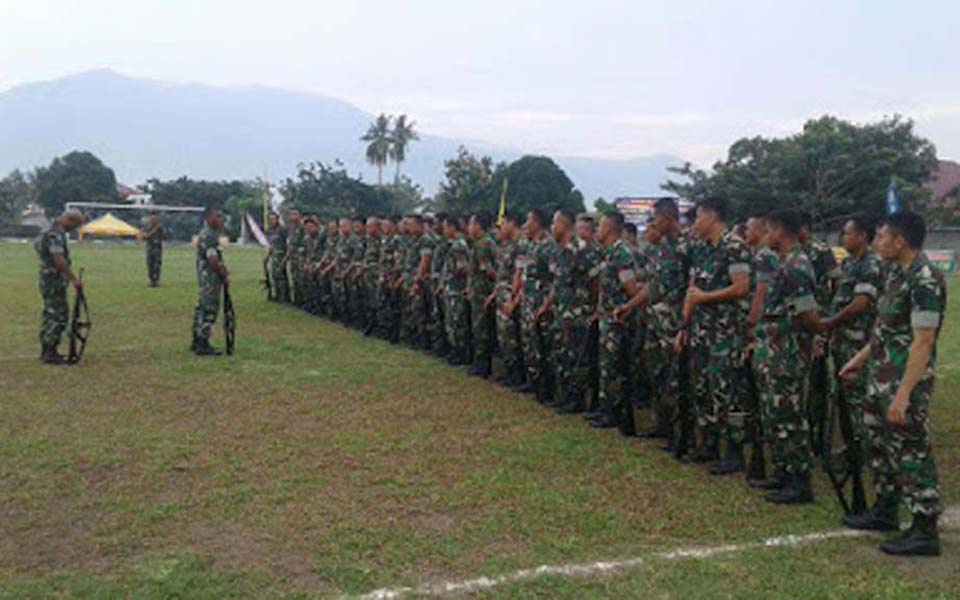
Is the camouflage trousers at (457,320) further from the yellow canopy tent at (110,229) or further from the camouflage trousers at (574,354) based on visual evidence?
the yellow canopy tent at (110,229)

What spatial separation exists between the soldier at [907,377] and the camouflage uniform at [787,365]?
635mm

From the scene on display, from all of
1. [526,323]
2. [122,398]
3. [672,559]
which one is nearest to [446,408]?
[526,323]

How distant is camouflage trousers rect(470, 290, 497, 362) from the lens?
9.58m

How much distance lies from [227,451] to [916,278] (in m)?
4.59

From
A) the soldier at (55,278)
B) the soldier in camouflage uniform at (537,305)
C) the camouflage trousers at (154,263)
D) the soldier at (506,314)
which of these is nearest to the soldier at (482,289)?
the soldier at (506,314)

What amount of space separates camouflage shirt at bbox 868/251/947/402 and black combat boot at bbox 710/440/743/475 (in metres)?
1.54

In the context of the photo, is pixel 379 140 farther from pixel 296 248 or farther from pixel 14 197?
pixel 296 248

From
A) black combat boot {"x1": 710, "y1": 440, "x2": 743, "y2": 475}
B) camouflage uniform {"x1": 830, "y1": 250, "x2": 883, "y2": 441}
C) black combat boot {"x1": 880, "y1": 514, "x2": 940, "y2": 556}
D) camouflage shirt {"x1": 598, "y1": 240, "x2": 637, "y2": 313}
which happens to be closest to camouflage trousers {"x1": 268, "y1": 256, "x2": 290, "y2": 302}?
camouflage shirt {"x1": 598, "y1": 240, "x2": 637, "y2": 313}

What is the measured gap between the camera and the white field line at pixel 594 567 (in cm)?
389

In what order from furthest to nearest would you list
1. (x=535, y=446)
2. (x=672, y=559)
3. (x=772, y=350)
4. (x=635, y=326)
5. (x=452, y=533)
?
1. (x=635, y=326)
2. (x=535, y=446)
3. (x=772, y=350)
4. (x=452, y=533)
5. (x=672, y=559)

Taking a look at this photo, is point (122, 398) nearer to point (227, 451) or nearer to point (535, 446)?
point (227, 451)

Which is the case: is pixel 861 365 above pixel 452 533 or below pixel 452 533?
above

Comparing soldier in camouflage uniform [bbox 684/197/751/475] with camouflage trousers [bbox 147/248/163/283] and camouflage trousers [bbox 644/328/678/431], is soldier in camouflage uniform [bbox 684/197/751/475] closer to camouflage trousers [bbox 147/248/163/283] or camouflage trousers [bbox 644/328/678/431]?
camouflage trousers [bbox 644/328/678/431]

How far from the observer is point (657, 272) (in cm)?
679
